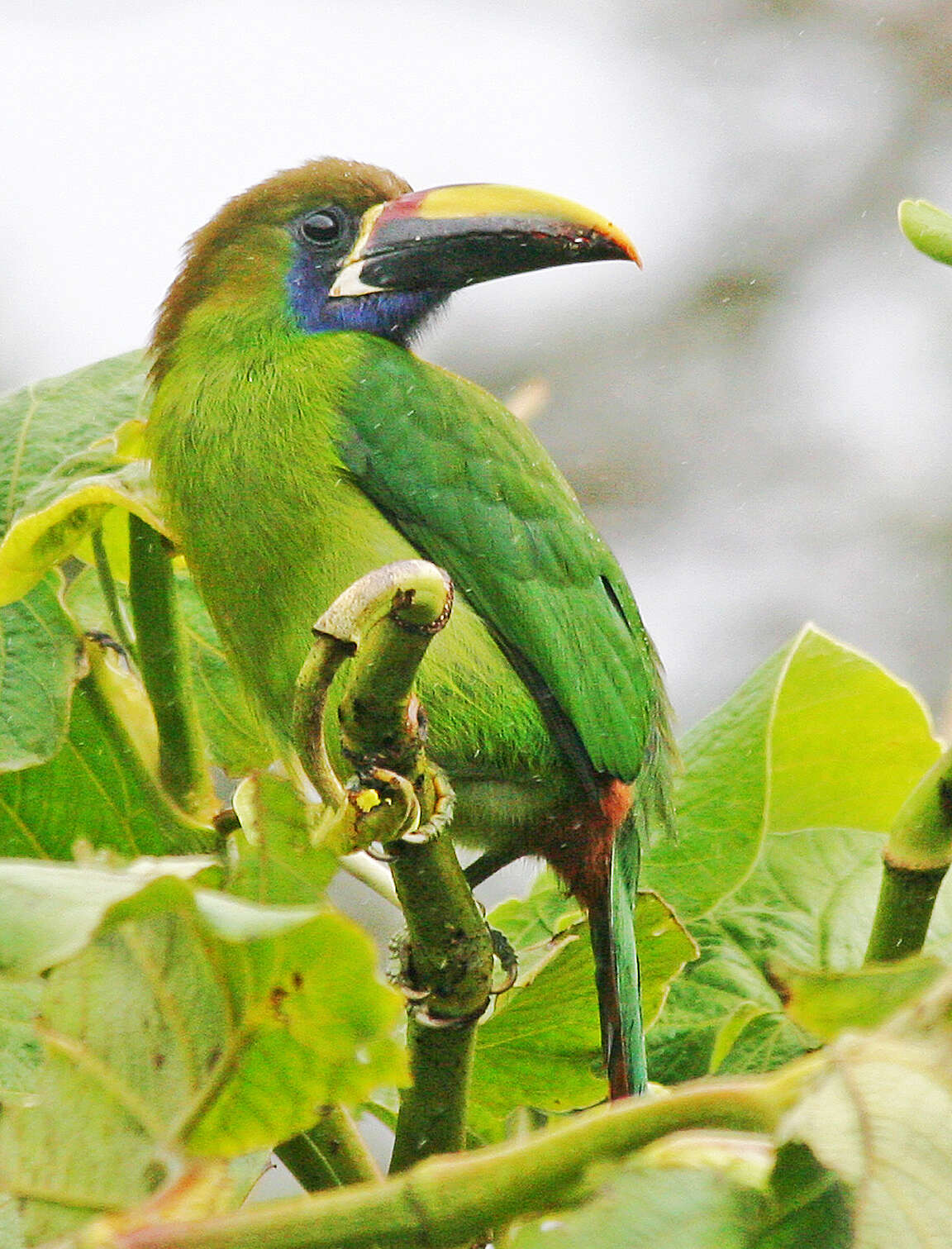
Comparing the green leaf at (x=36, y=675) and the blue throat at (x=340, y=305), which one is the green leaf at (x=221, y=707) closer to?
the green leaf at (x=36, y=675)

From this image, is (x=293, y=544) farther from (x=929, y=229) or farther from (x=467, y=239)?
(x=929, y=229)

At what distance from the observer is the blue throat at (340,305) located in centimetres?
226

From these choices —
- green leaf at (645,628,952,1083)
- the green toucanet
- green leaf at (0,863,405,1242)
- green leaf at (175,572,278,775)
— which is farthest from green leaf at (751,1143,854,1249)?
the green toucanet

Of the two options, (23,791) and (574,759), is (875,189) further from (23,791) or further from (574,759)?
(23,791)

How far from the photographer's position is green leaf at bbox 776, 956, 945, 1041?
562mm

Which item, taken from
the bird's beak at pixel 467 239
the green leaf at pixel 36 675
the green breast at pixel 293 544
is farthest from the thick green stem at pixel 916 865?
the bird's beak at pixel 467 239

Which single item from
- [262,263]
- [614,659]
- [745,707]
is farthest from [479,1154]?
[262,263]

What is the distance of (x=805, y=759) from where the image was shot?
1.38 meters

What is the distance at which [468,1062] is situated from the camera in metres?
0.96

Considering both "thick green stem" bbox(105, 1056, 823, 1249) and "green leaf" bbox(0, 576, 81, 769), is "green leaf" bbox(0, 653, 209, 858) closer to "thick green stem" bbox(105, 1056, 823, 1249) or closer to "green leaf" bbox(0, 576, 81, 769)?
"green leaf" bbox(0, 576, 81, 769)

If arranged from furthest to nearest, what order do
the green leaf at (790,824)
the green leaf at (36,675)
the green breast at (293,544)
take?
the green breast at (293,544) < the green leaf at (790,824) < the green leaf at (36,675)

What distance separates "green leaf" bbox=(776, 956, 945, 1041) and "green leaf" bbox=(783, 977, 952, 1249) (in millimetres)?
32

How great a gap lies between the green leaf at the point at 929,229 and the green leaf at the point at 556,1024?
1.79 feet

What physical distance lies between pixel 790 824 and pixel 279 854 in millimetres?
725
